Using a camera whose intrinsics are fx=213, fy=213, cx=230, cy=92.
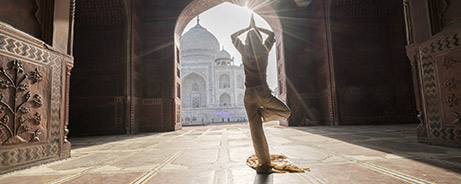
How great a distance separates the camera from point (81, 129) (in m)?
6.38

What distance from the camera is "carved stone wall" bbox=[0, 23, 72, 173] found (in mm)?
2150

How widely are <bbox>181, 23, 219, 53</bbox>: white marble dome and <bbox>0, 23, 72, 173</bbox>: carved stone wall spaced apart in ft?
84.9

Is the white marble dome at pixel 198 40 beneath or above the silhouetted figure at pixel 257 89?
above

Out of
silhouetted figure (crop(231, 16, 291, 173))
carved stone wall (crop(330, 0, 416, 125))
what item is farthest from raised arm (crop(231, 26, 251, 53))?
carved stone wall (crop(330, 0, 416, 125))

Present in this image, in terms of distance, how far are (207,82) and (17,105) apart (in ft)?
81.8

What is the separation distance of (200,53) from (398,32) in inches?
890

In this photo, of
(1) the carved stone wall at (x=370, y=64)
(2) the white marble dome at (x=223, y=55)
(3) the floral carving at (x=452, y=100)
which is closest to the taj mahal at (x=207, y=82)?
(2) the white marble dome at (x=223, y=55)

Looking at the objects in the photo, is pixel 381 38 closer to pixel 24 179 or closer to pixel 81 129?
pixel 24 179

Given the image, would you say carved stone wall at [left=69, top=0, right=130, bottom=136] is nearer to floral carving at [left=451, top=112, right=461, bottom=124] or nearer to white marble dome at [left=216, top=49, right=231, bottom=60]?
floral carving at [left=451, top=112, right=461, bottom=124]

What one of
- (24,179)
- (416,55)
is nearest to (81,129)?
(24,179)

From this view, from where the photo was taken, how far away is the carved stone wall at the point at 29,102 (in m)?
2.15

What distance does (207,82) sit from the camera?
27156mm

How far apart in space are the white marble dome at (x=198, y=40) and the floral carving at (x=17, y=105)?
26240 millimetres

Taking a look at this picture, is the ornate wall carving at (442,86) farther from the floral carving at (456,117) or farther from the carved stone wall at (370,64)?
the carved stone wall at (370,64)
